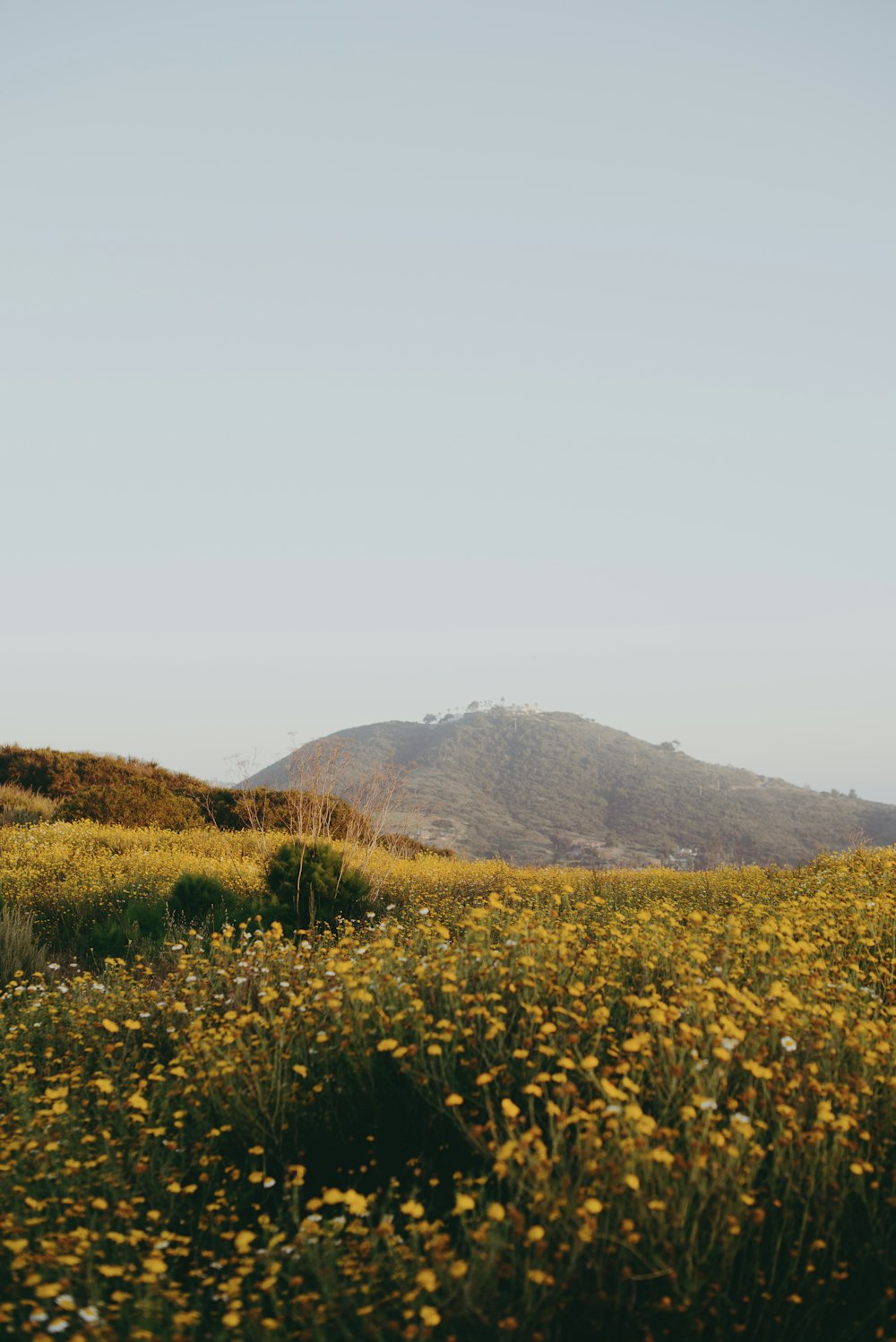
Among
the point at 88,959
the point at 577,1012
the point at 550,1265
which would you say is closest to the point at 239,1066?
the point at 577,1012

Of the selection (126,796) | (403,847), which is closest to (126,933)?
(126,796)

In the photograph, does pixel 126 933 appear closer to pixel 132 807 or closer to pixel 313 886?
pixel 313 886

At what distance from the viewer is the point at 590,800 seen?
59.3 m

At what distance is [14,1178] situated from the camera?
371cm

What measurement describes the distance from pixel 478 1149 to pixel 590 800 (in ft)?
188

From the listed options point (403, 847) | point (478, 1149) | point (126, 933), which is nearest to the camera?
point (478, 1149)

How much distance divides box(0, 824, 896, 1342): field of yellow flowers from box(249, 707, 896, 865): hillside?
100 feet

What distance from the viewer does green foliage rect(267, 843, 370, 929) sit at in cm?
977

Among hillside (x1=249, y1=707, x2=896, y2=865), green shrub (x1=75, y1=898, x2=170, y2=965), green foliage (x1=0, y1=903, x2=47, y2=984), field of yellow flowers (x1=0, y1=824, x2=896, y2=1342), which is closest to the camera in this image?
field of yellow flowers (x1=0, y1=824, x2=896, y2=1342)

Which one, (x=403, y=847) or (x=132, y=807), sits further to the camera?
(x=403, y=847)

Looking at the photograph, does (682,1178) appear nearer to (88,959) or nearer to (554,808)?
(88,959)

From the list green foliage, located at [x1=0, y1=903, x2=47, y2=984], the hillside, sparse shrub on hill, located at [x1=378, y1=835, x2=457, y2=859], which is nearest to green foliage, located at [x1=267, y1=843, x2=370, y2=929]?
green foliage, located at [x1=0, y1=903, x2=47, y2=984]

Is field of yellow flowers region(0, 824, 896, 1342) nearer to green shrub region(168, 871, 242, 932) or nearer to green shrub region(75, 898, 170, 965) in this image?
green shrub region(75, 898, 170, 965)

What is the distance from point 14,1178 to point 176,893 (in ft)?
21.0
